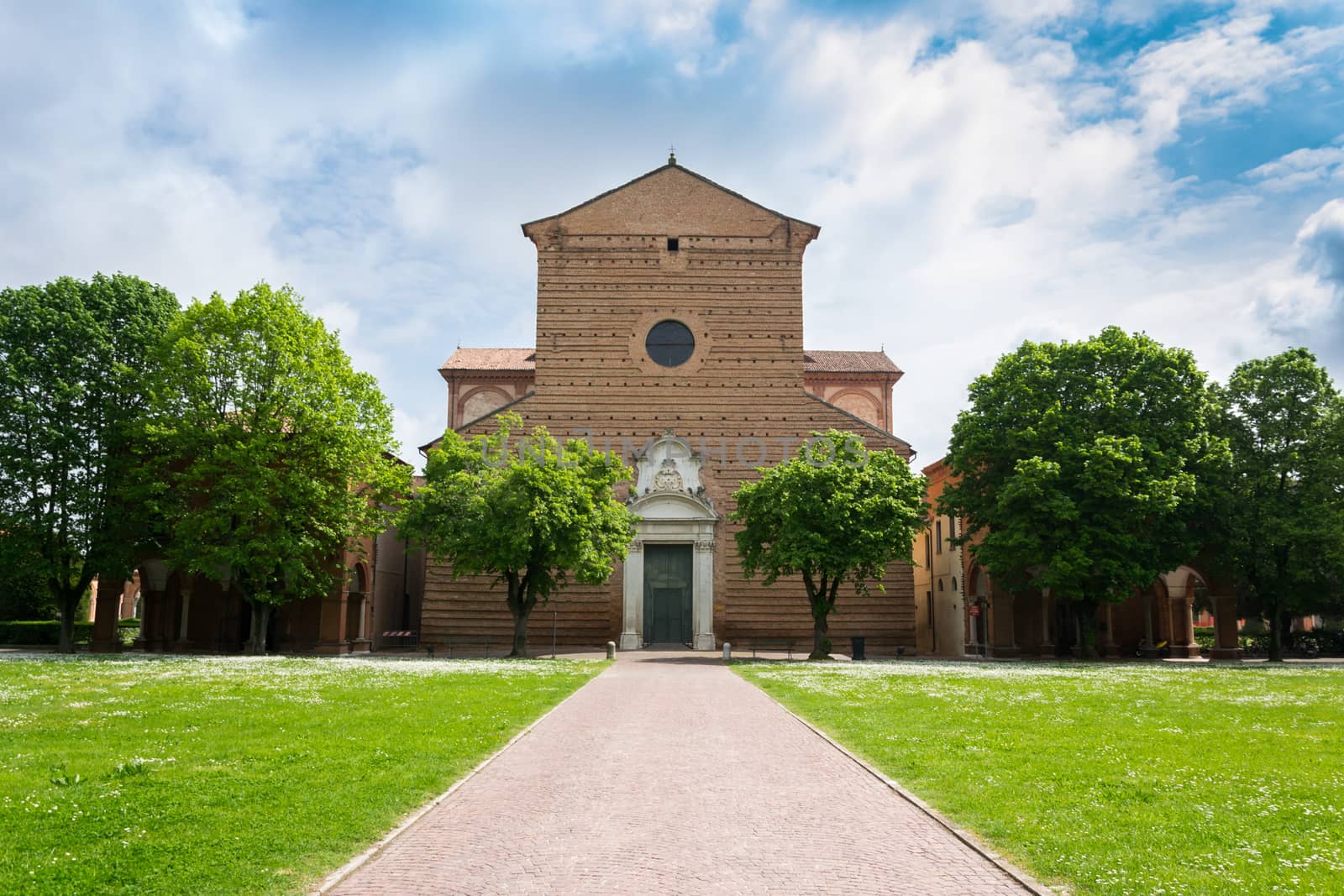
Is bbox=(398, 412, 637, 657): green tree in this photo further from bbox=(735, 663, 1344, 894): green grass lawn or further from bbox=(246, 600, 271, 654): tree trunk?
bbox=(735, 663, 1344, 894): green grass lawn

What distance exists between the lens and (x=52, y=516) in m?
31.8

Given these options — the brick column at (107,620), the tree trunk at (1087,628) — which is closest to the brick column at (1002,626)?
the tree trunk at (1087,628)

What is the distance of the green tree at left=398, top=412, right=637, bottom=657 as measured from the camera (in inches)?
1254

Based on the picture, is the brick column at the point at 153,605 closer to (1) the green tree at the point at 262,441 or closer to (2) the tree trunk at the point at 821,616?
(1) the green tree at the point at 262,441

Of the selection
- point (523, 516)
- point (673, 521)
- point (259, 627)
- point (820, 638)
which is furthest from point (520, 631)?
point (820, 638)

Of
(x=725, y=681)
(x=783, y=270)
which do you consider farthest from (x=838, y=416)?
(x=725, y=681)

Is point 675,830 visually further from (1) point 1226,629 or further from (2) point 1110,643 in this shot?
(2) point 1110,643

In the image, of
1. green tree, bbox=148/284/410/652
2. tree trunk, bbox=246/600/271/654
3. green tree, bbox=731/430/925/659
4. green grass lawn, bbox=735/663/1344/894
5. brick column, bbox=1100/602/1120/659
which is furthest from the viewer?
brick column, bbox=1100/602/1120/659

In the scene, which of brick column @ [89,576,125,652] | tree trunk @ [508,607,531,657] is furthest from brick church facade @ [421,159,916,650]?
brick column @ [89,576,125,652]

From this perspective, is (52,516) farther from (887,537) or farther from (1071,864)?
(1071,864)

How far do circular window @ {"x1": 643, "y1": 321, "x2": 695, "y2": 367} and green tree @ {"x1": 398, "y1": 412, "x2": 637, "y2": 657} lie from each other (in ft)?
22.5

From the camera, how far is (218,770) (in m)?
9.57

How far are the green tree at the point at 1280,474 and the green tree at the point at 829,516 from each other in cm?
1083

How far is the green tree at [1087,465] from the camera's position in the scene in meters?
31.4
